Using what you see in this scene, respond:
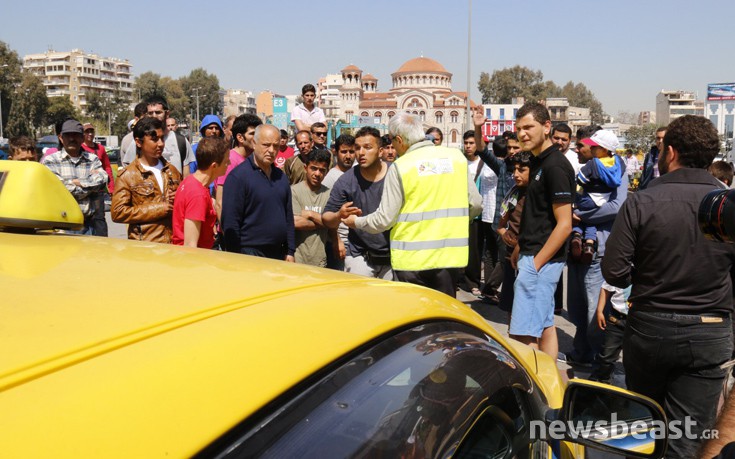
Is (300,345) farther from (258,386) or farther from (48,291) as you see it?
(48,291)

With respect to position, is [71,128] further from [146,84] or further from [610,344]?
[146,84]

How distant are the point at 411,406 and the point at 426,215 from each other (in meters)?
3.00

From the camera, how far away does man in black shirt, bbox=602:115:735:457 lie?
2.52 metres

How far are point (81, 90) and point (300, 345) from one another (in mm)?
147512

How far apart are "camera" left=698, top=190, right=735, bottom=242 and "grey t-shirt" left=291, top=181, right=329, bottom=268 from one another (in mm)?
3720

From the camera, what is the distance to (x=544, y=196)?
12.1 feet

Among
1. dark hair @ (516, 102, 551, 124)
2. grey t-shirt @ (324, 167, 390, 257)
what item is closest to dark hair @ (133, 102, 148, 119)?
grey t-shirt @ (324, 167, 390, 257)

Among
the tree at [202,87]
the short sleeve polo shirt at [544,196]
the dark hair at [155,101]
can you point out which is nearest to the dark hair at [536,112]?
the short sleeve polo shirt at [544,196]

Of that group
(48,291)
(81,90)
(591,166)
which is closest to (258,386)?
(48,291)

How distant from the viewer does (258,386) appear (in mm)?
855

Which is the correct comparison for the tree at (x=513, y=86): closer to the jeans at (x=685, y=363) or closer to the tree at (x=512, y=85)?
the tree at (x=512, y=85)

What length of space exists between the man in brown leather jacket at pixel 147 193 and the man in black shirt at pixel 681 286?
293 centimetres

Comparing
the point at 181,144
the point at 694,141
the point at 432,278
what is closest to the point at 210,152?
the point at 432,278

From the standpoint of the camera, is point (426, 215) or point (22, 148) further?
point (22, 148)
